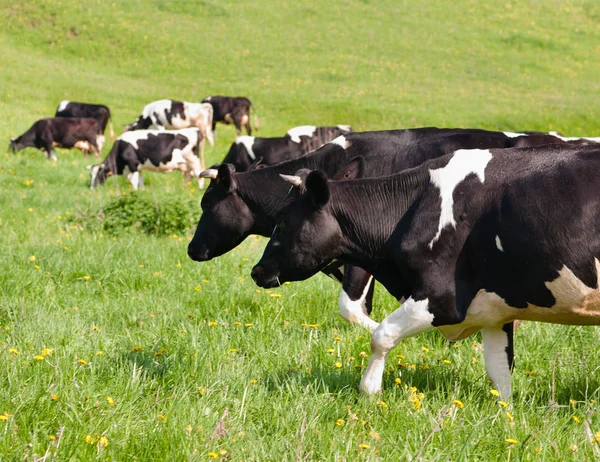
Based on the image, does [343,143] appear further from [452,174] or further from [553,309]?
[553,309]

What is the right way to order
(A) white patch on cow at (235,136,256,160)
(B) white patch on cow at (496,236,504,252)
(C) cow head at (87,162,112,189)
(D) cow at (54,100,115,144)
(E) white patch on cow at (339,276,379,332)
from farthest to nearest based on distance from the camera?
(D) cow at (54,100,115,144) < (A) white patch on cow at (235,136,256,160) < (C) cow head at (87,162,112,189) < (E) white patch on cow at (339,276,379,332) < (B) white patch on cow at (496,236,504,252)

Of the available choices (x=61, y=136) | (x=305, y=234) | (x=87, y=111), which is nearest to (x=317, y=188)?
(x=305, y=234)

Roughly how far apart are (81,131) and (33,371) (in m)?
21.7

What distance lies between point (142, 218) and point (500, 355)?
267 inches

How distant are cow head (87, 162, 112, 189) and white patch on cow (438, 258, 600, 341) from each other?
42.7 feet

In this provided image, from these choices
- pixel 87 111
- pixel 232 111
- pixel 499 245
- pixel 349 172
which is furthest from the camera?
pixel 232 111

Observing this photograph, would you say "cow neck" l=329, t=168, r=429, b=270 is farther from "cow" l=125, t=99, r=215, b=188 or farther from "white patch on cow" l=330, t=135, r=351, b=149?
"cow" l=125, t=99, r=215, b=188

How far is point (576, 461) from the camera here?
11.7 feet

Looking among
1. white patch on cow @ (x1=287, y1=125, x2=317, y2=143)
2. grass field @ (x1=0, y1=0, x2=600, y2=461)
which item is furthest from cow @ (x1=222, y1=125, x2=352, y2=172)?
grass field @ (x1=0, y1=0, x2=600, y2=461)

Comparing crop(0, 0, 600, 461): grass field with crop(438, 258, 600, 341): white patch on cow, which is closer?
crop(0, 0, 600, 461): grass field

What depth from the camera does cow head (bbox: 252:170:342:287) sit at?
4992 millimetres

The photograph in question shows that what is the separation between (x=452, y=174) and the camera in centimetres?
470

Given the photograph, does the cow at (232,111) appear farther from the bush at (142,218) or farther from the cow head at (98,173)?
the bush at (142,218)

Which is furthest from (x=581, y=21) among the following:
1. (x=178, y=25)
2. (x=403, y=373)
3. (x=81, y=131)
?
(x=403, y=373)
